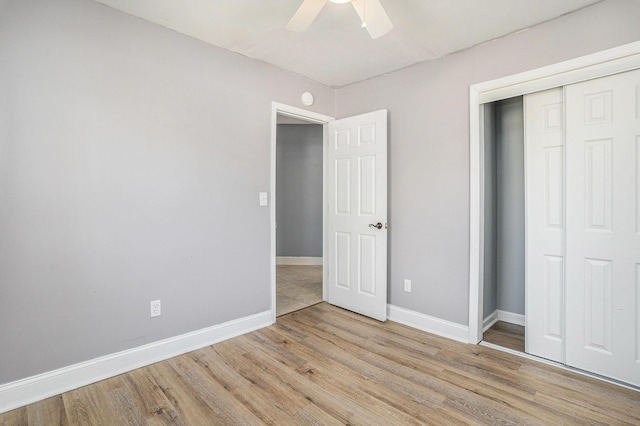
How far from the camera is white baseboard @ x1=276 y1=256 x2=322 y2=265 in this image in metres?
5.87

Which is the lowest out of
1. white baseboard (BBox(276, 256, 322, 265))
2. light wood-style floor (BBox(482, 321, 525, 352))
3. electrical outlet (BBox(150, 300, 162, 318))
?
light wood-style floor (BBox(482, 321, 525, 352))

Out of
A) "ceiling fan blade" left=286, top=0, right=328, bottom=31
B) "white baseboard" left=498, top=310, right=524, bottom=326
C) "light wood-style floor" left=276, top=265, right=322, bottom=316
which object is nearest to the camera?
"ceiling fan blade" left=286, top=0, right=328, bottom=31

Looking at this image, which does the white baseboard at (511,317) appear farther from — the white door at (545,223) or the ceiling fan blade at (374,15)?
the ceiling fan blade at (374,15)

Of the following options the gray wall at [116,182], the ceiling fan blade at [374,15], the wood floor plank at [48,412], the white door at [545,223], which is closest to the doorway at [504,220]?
the white door at [545,223]

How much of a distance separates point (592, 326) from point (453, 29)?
229 centimetres

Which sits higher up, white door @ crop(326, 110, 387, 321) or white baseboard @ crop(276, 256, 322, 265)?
white door @ crop(326, 110, 387, 321)

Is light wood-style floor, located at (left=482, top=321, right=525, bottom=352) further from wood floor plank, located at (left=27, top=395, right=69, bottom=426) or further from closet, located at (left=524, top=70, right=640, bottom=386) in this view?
wood floor plank, located at (left=27, top=395, right=69, bottom=426)

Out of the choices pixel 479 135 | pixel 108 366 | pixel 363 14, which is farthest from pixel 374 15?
pixel 108 366

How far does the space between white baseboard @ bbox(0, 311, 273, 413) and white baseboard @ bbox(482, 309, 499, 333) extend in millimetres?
2119

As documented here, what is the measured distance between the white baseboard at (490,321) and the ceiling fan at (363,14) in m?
2.57

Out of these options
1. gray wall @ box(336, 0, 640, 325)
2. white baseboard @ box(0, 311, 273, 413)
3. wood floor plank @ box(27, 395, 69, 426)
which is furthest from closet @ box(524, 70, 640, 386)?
wood floor plank @ box(27, 395, 69, 426)

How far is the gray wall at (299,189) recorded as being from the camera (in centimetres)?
595

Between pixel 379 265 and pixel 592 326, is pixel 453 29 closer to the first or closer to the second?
pixel 379 265

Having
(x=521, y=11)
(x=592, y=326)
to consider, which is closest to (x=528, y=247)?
(x=592, y=326)
